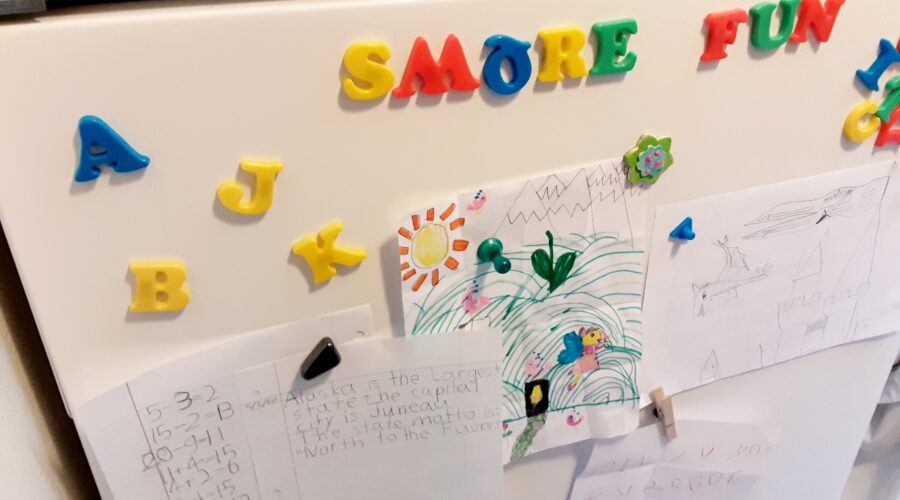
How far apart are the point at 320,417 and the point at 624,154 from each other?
0.30m

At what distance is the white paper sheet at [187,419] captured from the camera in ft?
1.48

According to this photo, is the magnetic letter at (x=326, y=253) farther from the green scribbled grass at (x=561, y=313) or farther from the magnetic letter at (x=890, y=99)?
the magnetic letter at (x=890, y=99)

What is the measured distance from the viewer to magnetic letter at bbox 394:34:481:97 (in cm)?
41

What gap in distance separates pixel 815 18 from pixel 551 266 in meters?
0.27

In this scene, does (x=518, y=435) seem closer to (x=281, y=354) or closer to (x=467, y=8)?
(x=281, y=354)

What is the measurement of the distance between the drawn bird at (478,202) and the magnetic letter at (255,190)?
135mm

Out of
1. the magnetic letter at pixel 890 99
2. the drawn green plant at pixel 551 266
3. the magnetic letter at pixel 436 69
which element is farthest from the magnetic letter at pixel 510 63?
the magnetic letter at pixel 890 99

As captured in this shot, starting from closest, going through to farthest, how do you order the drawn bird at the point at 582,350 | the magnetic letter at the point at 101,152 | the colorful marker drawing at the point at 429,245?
1. the magnetic letter at the point at 101,152
2. the colorful marker drawing at the point at 429,245
3. the drawn bird at the point at 582,350

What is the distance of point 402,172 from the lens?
1.46 feet

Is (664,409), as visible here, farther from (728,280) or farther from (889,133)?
(889,133)

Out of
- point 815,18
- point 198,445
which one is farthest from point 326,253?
point 815,18

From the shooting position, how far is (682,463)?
27.0 inches

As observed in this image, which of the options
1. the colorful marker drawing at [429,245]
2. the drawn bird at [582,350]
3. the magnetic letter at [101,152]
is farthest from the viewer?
the drawn bird at [582,350]

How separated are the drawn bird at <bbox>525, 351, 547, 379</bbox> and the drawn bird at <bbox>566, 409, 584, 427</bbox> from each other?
61mm
